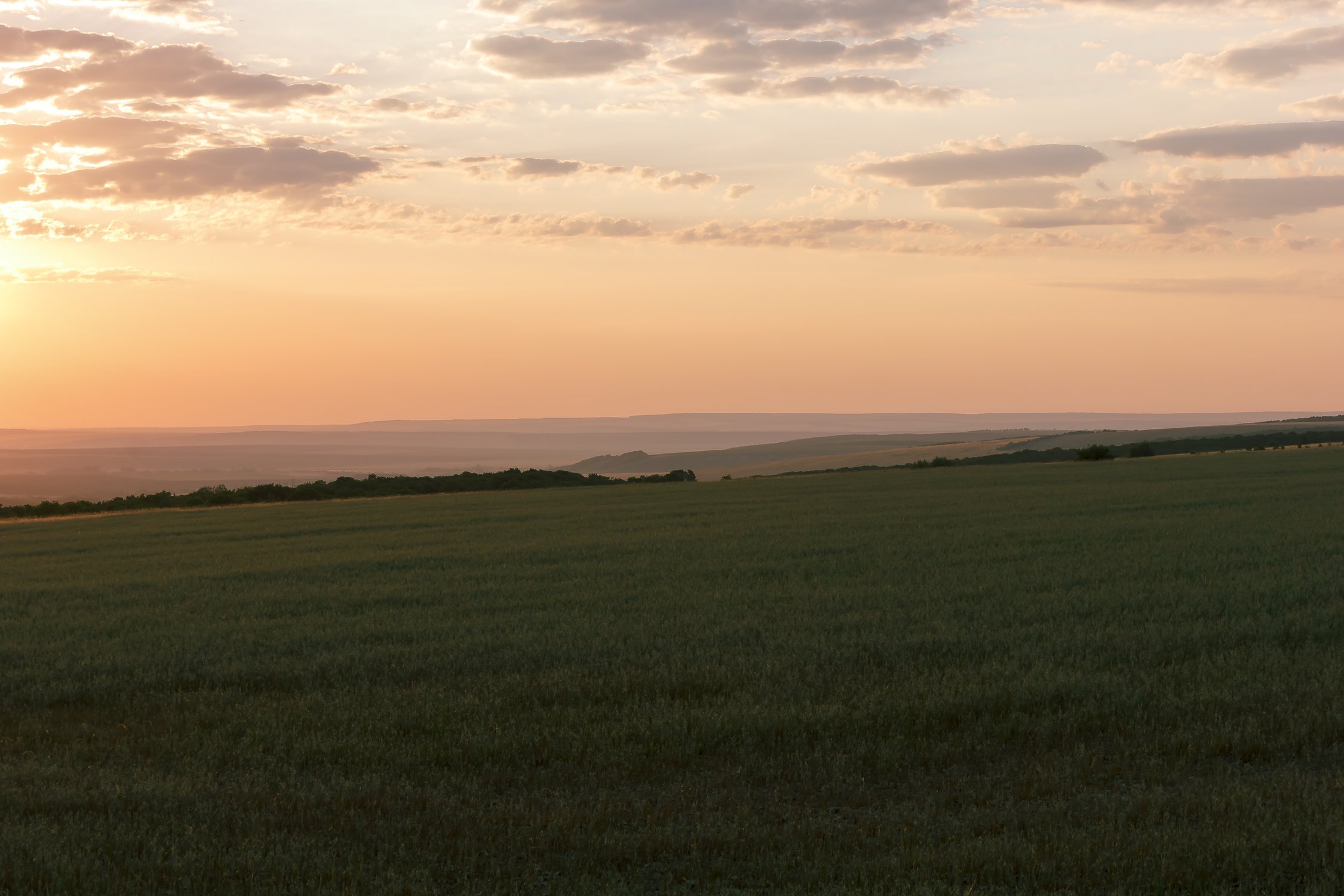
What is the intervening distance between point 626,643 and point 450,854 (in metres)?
6.60

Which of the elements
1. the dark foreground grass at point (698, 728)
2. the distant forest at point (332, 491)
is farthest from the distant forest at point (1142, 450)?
the dark foreground grass at point (698, 728)

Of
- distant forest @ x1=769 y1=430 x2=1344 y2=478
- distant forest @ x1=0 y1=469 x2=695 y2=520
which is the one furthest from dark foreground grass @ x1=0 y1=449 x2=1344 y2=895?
distant forest @ x1=769 y1=430 x2=1344 y2=478

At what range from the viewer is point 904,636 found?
14.2 meters

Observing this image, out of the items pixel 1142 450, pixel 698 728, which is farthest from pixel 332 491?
pixel 698 728

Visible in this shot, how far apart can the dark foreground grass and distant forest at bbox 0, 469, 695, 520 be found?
3802 cm

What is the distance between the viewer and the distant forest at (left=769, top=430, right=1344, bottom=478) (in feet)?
249

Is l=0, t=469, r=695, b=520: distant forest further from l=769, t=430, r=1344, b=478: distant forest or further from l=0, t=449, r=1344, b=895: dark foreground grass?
l=0, t=449, r=1344, b=895: dark foreground grass

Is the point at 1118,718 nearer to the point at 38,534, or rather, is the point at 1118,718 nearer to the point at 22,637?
the point at 22,637

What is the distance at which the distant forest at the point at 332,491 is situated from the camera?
2283 inches

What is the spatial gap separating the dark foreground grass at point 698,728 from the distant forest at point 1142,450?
5357 cm

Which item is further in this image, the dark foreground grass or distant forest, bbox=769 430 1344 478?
distant forest, bbox=769 430 1344 478

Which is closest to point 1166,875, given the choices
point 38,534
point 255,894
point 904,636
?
point 255,894

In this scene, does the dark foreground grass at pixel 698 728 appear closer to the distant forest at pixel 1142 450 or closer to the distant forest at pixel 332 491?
the distant forest at pixel 332 491

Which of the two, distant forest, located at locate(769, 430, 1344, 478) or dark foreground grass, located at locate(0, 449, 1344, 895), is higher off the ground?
distant forest, located at locate(769, 430, 1344, 478)
